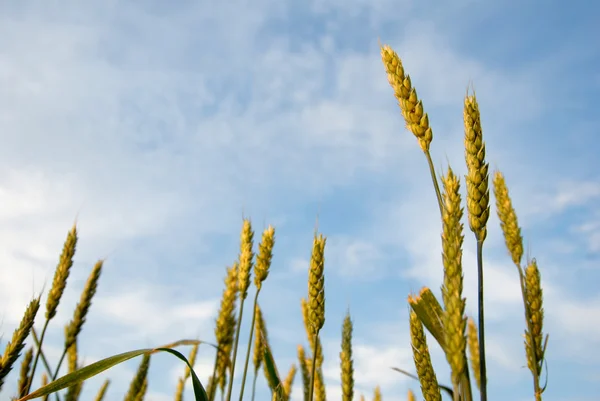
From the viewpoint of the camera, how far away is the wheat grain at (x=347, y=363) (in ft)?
13.9

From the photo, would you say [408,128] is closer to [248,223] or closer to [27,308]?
[248,223]

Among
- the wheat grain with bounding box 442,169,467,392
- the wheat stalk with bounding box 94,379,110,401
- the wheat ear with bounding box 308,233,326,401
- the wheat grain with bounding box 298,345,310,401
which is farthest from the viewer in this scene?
the wheat stalk with bounding box 94,379,110,401

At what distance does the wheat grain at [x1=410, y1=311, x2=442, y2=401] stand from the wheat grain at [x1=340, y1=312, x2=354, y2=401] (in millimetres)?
1856

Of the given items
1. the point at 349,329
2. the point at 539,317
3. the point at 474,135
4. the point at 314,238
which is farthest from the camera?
the point at 349,329

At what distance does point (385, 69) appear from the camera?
249 cm

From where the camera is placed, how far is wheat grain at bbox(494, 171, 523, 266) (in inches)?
153

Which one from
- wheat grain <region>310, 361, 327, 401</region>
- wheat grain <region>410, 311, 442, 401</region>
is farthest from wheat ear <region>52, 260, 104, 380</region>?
wheat grain <region>410, 311, 442, 401</region>

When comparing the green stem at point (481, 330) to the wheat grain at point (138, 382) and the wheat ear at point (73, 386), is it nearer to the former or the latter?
the wheat ear at point (73, 386)

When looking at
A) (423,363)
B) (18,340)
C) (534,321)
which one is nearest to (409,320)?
(423,363)

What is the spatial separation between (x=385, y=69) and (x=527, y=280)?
2131mm

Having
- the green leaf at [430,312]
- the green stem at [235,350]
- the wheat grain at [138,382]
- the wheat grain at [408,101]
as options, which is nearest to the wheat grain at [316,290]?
the green stem at [235,350]

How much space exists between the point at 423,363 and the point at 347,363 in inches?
84.1

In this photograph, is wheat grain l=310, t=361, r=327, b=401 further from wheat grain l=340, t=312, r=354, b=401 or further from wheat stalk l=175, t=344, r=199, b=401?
wheat stalk l=175, t=344, r=199, b=401

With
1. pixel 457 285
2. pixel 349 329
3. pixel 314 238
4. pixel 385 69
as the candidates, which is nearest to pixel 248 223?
pixel 314 238
